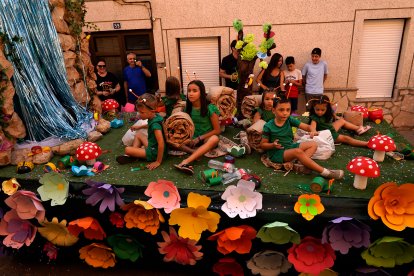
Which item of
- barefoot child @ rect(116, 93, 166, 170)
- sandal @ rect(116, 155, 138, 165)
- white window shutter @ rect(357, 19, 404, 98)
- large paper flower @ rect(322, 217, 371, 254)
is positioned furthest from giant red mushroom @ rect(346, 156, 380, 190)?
white window shutter @ rect(357, 19, 404, 98)

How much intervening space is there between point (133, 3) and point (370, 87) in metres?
5.05

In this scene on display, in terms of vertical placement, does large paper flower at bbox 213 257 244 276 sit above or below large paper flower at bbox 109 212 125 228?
below

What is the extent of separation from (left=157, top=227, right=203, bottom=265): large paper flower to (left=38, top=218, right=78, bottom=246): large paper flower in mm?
928

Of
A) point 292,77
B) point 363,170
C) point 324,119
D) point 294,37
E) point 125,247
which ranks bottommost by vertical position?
point 125,247

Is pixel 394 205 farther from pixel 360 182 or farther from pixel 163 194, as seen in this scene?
pixel 163 194

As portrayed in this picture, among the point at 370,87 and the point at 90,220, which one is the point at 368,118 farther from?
the point at 90,220

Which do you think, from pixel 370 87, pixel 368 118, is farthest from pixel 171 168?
pixel 370 87

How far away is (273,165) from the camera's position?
330 cm

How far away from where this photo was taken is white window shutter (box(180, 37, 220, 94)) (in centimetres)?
645

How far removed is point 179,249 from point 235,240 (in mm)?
578

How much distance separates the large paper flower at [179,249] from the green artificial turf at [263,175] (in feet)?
1.59

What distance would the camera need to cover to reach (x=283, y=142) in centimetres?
330

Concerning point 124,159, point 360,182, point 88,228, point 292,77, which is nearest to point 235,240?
point 360,182

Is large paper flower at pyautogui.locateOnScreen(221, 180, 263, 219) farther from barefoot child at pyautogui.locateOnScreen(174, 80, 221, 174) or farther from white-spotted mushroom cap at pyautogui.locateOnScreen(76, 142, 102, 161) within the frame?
white-spotted mushroom cap at pyautogui.locateOnScreen(76, 142, 102, 161)
